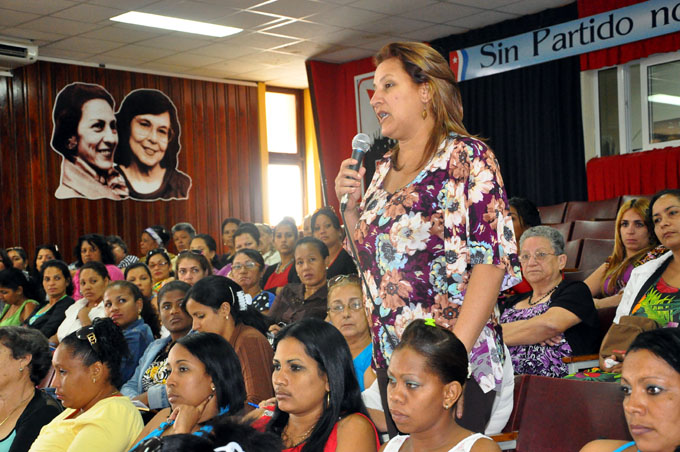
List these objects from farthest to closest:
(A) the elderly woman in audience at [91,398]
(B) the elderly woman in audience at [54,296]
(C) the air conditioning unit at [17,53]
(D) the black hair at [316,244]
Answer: (C) the air conditioning unit at [17,53]
(B) the elderly woman in audience at [54,296]
(D) the black hair at [316,244]
(A) the elderly woman in audience at [91,398]

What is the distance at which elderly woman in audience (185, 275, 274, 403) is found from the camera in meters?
3.23

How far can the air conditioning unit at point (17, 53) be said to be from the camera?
315 inches

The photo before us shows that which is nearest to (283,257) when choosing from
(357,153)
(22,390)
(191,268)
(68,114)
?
(191,268)

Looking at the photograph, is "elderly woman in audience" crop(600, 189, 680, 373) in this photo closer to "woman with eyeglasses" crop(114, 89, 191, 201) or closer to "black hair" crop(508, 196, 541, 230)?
"black hair" crop(508, 196, 541, 230)

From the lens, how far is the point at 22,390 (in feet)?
10.0

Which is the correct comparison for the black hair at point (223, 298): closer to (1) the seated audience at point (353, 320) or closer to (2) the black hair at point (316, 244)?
(1) the seated audience at point (353, 320)

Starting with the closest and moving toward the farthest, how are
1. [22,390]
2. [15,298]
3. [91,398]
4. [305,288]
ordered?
[91,398], [22,390], [305,288], [15,298]

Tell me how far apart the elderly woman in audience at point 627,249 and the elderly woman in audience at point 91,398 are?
2.40 m

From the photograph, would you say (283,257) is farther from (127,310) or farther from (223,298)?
(223,298)

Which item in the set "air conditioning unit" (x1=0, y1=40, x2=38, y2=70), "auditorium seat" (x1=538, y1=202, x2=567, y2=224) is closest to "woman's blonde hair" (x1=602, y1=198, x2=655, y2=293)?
"auditorium seat" (x1=538, y1=202, x2=567, y2=224)

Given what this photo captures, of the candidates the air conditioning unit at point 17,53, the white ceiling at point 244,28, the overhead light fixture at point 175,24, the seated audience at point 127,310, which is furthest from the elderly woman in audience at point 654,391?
the air conditioning unit at point 17,53

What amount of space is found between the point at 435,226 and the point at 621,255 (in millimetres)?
2863

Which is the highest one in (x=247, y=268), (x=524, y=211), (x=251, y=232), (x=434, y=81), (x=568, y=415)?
(x=434, y=81)

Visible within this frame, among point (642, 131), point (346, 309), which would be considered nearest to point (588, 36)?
point (642, 131)
